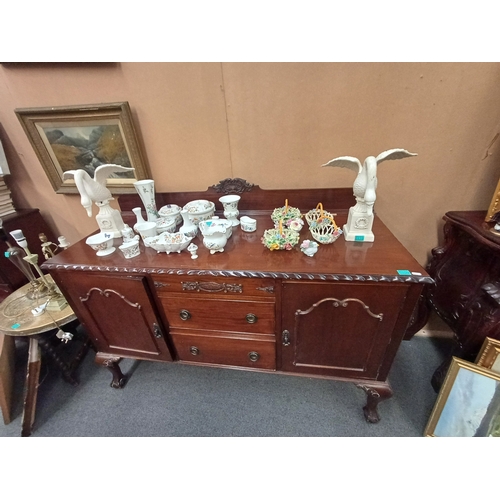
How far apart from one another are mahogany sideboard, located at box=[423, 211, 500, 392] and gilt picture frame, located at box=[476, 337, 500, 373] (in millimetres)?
24

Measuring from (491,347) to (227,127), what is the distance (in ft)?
4.73

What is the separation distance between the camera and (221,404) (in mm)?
1239

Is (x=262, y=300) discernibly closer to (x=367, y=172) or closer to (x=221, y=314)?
(x=221, y=314)

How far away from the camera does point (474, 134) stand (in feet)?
3.22

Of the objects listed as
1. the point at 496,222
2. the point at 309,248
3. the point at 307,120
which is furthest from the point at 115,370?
the point at 496,222

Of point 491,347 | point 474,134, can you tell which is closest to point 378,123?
point 474,134

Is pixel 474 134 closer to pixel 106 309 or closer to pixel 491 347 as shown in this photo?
pixel 491 347

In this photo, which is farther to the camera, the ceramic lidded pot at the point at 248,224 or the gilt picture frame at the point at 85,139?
the gilt picture frame at the point at 85,139

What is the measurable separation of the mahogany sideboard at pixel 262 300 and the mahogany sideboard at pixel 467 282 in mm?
296

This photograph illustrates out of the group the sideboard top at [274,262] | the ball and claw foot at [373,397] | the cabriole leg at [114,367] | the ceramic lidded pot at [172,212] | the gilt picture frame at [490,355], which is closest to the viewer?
the sideboard top at [274,262]

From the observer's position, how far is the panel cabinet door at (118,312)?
3.04ft

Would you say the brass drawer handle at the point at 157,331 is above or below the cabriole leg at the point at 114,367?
above

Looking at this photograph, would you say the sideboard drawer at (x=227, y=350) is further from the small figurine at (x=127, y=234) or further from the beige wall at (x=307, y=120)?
the beige wall at (x=307, y=120)

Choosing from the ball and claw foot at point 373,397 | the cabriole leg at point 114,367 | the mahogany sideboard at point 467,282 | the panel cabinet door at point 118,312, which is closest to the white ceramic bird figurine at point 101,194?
Result: the panel cabinet door at point 118,312
